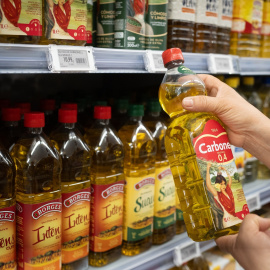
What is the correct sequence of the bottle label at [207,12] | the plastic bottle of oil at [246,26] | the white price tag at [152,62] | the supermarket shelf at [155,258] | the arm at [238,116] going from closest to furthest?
the arm at [238,116], the white price tag at [152,62], the supermarket shelf at [155,258], the bottle label at [207,12], the plastic bottle of oil at [246,26]

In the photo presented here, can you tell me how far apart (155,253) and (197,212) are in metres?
0.41

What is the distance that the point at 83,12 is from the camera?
3.86ft

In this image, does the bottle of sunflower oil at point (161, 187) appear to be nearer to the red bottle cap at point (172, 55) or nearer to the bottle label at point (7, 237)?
the red bottle cap at point (172, 55)

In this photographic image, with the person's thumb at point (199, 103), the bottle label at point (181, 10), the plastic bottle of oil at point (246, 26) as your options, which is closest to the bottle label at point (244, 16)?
the plastic bottle of oil at point (246, 26)

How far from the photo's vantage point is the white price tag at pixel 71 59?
105 centimetres

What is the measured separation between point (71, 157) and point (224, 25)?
3.38 feet

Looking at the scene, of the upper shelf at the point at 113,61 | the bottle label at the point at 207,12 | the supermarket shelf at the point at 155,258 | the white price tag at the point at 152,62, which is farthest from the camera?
the bottle label at the point at 207,12

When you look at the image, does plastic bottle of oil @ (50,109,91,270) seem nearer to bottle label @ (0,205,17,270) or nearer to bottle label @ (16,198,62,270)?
bottle label @ (16,198,62,270)

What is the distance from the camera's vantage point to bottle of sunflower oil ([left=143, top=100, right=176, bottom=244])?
5.10 ft

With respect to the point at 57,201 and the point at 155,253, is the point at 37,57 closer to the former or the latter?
the point at 57,201

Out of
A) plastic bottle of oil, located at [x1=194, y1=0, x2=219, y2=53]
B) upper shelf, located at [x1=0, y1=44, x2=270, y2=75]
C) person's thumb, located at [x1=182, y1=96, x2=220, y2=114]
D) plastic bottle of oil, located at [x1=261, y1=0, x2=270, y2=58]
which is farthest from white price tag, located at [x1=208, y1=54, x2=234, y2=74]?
plastic bottle of oil, located at [x1=261, y1=0, x2=270, y2=58]

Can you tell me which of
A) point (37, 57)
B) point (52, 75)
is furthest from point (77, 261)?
point (52, 75)

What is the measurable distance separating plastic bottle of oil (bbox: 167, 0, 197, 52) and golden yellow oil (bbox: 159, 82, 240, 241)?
400 millimetres

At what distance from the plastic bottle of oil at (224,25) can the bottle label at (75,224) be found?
1009 mm
